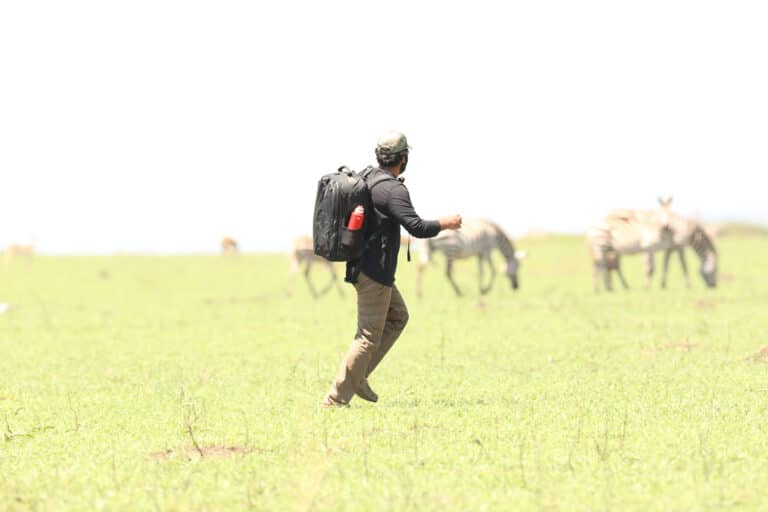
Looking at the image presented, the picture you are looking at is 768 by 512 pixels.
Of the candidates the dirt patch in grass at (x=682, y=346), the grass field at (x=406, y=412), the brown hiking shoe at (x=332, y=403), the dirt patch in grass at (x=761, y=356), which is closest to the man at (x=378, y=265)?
the brown hiking shoe at (x=332, y=403)

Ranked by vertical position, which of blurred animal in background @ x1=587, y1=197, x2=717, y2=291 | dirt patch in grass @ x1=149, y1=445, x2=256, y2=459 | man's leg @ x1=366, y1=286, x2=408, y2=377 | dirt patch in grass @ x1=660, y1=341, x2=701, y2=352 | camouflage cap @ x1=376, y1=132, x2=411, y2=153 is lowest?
dirt patch in grass @ x1=149, y1=445, x2=256, y2=459

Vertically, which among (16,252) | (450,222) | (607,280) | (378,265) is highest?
(450,222)

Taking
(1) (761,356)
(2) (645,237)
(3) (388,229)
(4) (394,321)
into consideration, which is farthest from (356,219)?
(2) (645,237)

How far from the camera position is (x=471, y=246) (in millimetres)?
27016

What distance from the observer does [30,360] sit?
14.8 metres

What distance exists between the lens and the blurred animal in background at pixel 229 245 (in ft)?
171

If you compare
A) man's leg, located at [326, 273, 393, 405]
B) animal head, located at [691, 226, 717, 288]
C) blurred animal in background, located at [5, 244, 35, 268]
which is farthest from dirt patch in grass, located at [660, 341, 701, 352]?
blurred animal in background, located at [5, 244, 35, 268]

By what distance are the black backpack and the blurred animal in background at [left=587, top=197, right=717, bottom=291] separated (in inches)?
789

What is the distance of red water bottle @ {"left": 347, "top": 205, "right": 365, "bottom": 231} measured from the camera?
854 cm

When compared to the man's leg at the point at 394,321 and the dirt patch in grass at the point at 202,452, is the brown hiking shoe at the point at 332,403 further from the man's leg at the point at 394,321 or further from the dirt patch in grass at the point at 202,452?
the dirt patch in grass at the point at 202,452

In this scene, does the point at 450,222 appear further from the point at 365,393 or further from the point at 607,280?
the point at 607,280

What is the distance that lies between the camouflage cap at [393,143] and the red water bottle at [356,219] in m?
0.65

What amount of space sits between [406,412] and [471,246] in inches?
707

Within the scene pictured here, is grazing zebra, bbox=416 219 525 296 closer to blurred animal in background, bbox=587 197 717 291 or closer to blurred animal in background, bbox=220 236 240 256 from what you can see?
blurred animal in background, bbox=587 197 717 291
